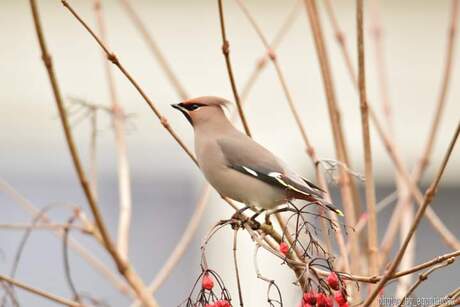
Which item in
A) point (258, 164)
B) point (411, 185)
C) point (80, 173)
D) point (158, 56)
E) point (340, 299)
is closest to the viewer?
point (80, 173)

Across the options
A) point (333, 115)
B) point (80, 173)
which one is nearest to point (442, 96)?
point (333, 115)

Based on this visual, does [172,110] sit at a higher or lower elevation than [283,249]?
higher

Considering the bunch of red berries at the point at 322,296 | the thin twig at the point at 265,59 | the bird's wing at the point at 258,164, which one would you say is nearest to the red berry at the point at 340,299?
the bunch of red berries at the point at 322,296

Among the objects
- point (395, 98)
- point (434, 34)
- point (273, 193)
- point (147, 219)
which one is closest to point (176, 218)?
point (147, 219)

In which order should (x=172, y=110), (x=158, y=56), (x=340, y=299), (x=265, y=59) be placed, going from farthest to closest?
(x=172, y=110)
(x=265, y=59)
(x=158, y=56)
(x=340, y=299)

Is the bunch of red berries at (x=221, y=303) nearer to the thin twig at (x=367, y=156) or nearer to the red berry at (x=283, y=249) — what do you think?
the red berry at (x=283, y=249)

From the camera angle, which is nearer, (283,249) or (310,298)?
(310,298)

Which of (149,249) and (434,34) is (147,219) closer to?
(149,249)

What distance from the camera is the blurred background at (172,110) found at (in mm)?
6230

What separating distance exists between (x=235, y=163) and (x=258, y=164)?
79mm

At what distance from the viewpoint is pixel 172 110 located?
6.34m

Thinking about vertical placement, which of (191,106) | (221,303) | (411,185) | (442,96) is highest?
(442,96)

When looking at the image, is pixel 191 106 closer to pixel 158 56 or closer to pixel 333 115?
pixel 158 56

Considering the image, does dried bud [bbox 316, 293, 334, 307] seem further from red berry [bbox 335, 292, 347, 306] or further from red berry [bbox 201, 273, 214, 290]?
red berry [bbox 201, 273, 214, 290]
